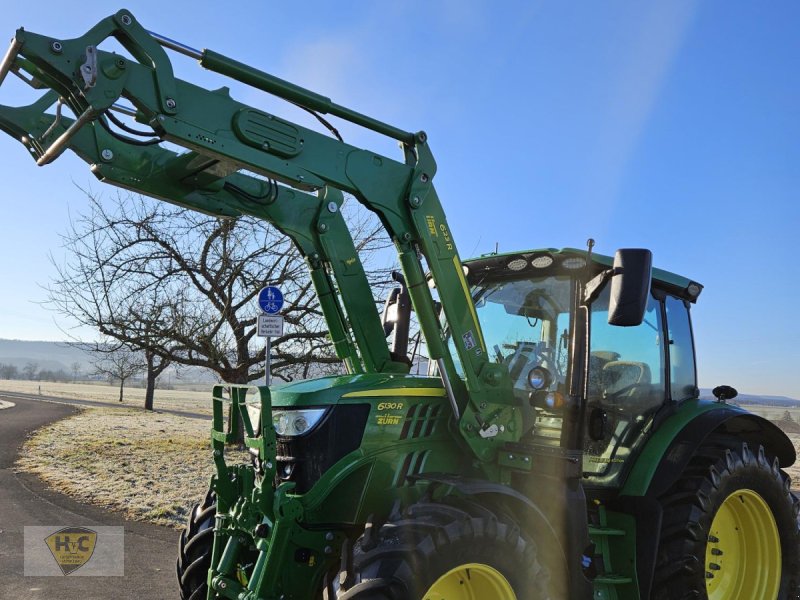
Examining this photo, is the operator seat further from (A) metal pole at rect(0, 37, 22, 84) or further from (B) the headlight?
(A) metal pole at rect(0, 37, 22, 84)

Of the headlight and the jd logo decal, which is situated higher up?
the headlight

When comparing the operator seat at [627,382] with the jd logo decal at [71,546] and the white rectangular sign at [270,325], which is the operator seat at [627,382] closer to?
the jd logo decal at [71,546]

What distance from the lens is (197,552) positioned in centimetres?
405

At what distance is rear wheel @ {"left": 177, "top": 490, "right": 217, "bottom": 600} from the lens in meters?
3.91

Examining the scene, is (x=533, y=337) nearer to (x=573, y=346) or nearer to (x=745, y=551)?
(x=573, y=346)

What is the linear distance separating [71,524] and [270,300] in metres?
4.13

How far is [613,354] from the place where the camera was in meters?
4.75

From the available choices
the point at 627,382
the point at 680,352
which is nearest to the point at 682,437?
the point at 627,382

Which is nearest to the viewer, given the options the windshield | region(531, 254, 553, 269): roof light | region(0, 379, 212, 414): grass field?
the windshield

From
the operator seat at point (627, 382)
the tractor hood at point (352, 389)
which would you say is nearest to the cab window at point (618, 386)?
the operator seat at point (627, 382)

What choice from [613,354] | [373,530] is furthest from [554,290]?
[373,530]

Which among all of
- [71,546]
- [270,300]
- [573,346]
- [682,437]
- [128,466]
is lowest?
[71,546]

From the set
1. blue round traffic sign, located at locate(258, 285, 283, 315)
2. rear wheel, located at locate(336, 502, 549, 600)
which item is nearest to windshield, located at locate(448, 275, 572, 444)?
rear wheel, located at locate(336, 502, 549, 600)

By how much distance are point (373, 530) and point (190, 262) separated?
11587mm
